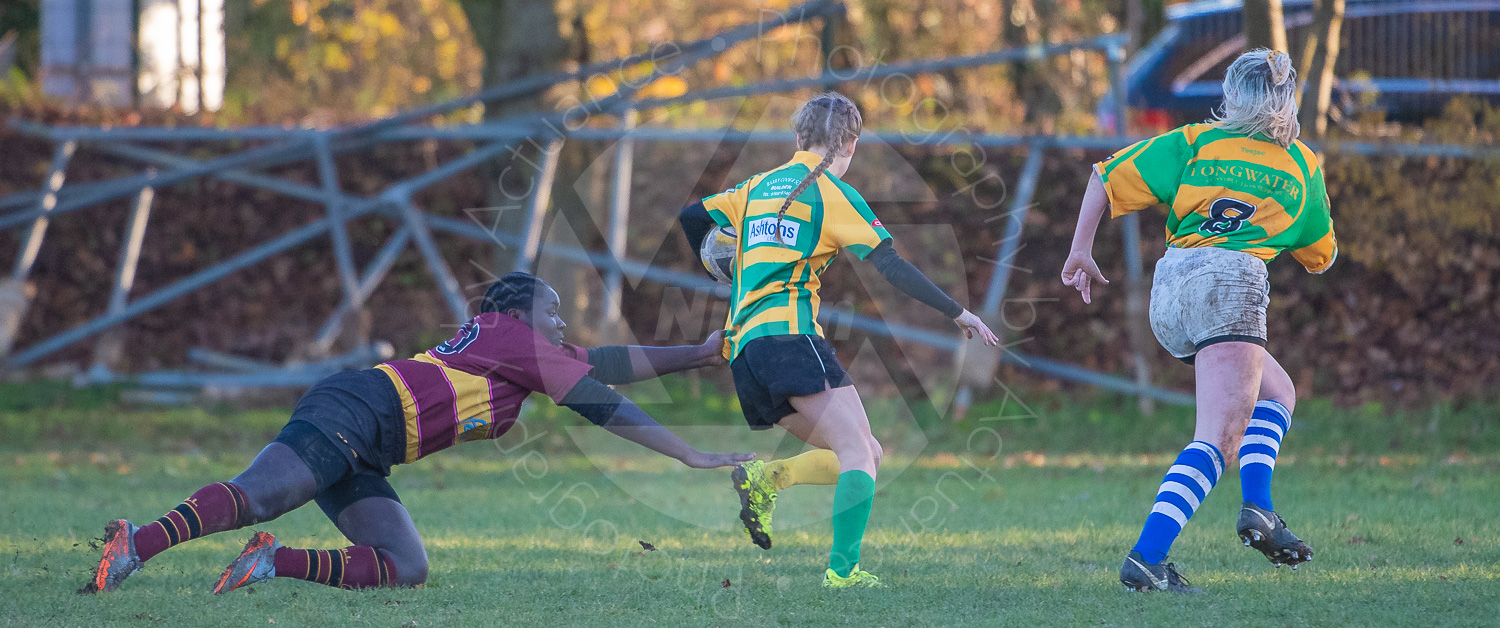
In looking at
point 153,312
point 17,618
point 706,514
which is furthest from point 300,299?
point 17,618

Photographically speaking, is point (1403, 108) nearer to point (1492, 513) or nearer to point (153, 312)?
point (1492, 513)

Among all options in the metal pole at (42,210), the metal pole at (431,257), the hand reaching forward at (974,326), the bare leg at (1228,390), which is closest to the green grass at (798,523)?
the bare leg at (1228,390)

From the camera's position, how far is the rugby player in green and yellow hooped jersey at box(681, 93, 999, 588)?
420cm

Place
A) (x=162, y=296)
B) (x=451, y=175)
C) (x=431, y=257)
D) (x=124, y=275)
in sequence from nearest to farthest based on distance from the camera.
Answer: (x=431, y=257) → (x=162, y=296) → (x=124, y=275) → (x=451, y=175)

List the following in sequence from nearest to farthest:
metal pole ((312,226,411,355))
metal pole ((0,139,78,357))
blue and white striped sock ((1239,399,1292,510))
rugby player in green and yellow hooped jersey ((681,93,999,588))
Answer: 1. rugby player in green and yellow hooped jersey ((681,93,999,588))
2. blue and white striped sock ((1239,399,1292,510))
3. metal pole ((312,226,411,355))
4. metal pole ((0,139,78,357))

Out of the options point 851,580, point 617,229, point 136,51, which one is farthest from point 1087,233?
point 136,51

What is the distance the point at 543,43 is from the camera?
36.0ft

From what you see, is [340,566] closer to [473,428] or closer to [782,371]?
[473,428]

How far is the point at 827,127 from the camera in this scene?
4293mm

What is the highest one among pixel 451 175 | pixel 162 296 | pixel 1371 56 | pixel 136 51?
pixel 136 51

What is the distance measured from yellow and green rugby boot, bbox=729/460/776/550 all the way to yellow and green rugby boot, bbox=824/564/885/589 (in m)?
0.23

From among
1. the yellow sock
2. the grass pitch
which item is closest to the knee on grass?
the grass pitch

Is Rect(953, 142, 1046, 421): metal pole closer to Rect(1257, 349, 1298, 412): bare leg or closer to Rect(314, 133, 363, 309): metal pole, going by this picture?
Rect(314, 133, 363, 309): metal pole

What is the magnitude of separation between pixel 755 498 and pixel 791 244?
31.3 inches
